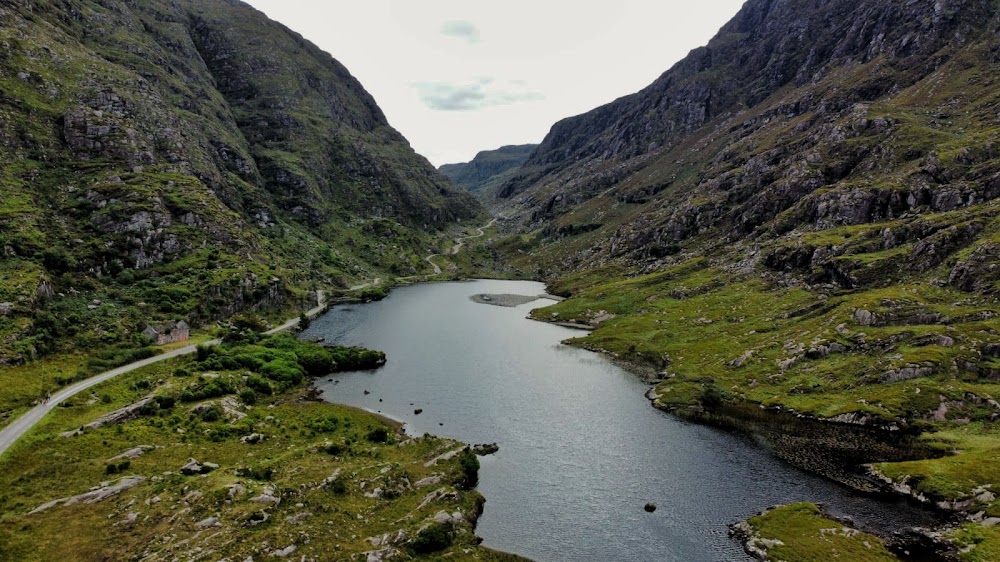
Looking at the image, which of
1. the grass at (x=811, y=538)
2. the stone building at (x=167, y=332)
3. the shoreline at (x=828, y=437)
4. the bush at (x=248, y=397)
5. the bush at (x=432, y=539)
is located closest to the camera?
the grass at (x=811, y=538)

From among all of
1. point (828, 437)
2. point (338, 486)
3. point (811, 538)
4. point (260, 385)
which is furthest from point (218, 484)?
point (828, 437)

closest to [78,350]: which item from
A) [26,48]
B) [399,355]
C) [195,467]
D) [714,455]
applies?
[195,467]

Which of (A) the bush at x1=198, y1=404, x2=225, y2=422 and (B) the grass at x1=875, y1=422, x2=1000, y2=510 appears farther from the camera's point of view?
(A) the bush at x1=198, y1=404, x2=225, y2=422

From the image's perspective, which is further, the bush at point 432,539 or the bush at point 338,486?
the bush at point 338,486

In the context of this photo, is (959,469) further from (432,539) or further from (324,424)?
(324,424)

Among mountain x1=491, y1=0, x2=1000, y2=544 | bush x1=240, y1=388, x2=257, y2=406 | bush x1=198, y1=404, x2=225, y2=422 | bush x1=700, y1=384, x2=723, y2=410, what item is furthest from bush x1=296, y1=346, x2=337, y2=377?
bush x1=700, y1=384, x2=723, y2=410

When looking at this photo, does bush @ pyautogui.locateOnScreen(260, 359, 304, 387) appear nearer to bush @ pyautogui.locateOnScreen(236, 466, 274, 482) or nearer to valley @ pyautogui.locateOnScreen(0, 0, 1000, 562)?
valley @ pyautogui.locateOnScreen(0, 0, 1000, 562)

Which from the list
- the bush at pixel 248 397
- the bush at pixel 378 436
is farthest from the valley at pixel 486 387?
the bush at pixel 248 397

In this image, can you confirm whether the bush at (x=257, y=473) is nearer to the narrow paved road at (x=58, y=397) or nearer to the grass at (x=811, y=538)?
the narrow paved road at (x=58, y=397)

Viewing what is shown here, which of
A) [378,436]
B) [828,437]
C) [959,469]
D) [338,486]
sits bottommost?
[828,437]

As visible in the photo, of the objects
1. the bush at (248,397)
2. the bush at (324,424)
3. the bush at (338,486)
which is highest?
the bush at (248,397)
